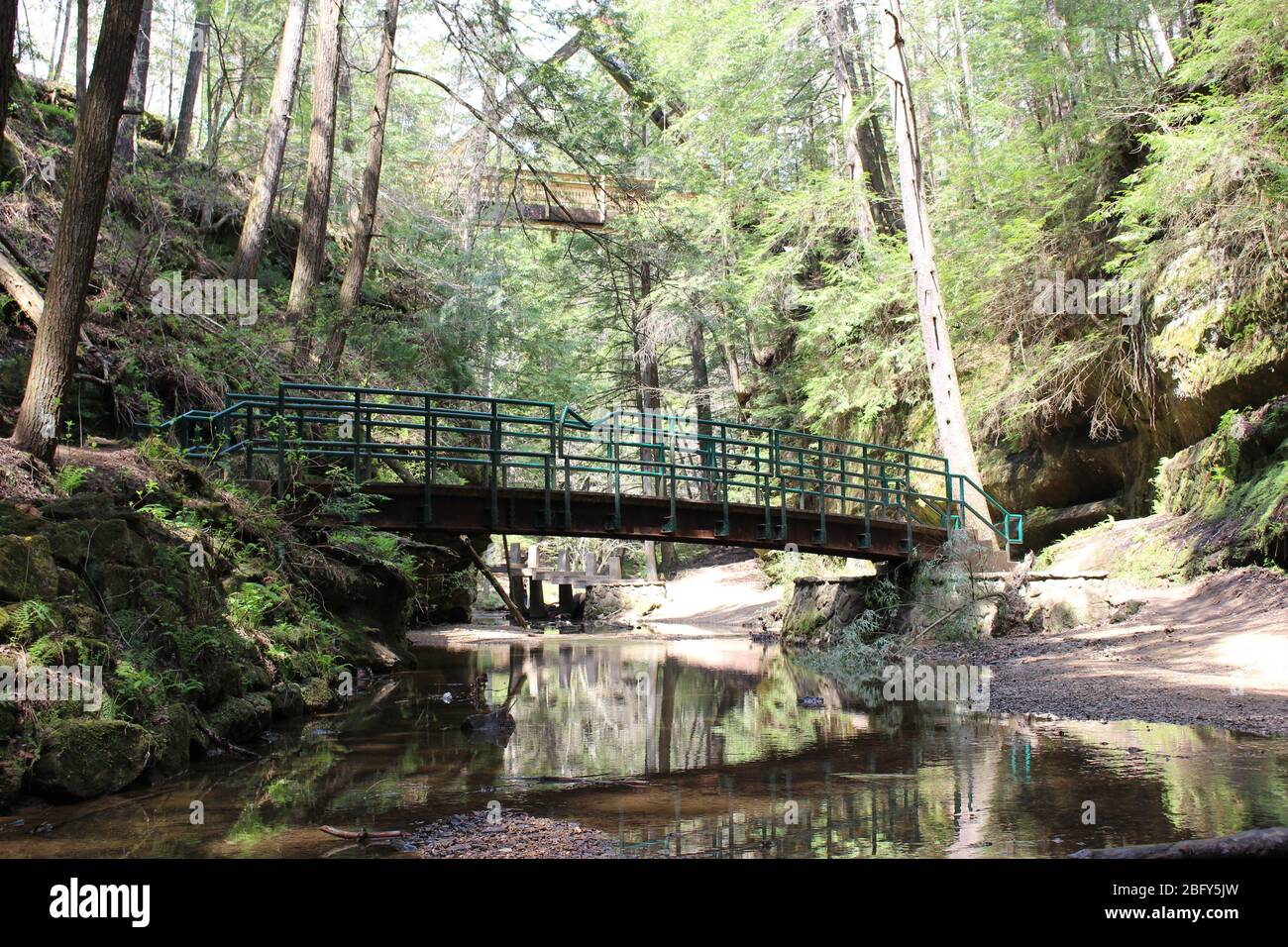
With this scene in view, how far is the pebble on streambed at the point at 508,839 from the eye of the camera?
497cm

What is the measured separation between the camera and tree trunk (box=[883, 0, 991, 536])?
1817cm

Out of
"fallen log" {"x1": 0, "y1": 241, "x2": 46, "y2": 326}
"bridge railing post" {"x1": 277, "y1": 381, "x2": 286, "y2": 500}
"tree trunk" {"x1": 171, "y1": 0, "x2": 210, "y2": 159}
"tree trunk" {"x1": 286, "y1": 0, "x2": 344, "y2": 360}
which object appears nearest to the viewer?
"fallen log" {"x1": 0, "y1": 241, "x2": 46, "y2": 326}

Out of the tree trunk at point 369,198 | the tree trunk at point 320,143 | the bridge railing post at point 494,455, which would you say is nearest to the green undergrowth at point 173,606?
the bridge railing post at point 494,455

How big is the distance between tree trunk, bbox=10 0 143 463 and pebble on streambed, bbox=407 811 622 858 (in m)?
6.06

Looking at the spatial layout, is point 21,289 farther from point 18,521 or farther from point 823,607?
point 823,607

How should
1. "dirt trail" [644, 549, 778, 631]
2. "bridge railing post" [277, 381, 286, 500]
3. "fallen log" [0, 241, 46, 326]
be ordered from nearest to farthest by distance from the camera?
"fallen log" [0, 241, 46, 326] → "bridge railing post" [277, 381, 286, 500] → "dirt trail" [644, 549, 778, 631]

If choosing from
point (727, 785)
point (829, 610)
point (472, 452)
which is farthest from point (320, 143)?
point (727, 785)

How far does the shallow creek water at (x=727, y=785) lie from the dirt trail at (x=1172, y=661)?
26.3 inches

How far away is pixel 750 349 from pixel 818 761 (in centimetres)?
2446

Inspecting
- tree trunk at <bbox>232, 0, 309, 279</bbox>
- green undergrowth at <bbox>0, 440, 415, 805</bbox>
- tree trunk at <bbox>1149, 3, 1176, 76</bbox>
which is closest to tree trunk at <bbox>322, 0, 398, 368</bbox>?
tree trunk at <bbox>232, 0, 309, 279</bbox>

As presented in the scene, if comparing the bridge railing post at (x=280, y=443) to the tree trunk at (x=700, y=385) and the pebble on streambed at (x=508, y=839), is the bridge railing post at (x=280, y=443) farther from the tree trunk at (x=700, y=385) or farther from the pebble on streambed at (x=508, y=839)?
the tree trunk at (x=700, y=385)

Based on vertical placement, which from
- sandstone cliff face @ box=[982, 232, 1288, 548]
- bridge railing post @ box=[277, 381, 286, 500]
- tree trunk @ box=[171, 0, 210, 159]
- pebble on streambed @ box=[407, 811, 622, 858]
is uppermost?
tree trunk @ box=[171, 0, 210, 159]

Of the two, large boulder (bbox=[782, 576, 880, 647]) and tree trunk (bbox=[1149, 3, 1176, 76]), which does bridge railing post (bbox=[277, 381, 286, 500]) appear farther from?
tree trunk (bbox=[1149, 3, 1176, 76])
